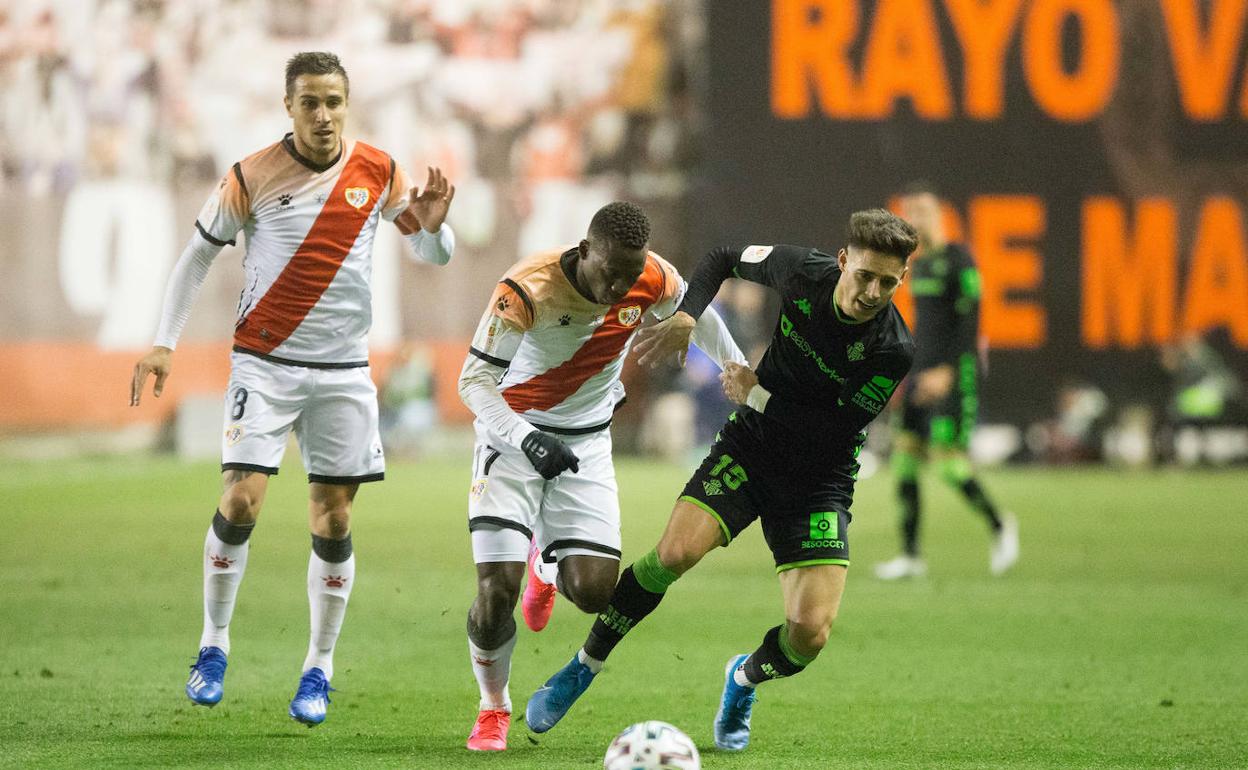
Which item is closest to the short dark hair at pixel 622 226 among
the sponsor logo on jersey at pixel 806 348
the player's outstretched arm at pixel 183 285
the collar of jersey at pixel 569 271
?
the collar of jersey at pixel 569 271

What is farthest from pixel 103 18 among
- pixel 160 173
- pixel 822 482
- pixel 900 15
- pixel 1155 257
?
pixel 822 482

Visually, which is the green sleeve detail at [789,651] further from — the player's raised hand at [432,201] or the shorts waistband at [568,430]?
the player's raised hand at [432,201]

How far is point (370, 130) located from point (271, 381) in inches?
688

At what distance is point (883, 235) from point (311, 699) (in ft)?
9.56

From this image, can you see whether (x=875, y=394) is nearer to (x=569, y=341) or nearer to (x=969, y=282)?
(x=569, y=341)

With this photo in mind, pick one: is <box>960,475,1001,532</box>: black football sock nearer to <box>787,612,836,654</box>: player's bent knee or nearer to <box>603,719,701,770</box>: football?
<box>787,612,836,654</box>: player's bent knee

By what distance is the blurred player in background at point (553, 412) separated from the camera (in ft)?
19.6

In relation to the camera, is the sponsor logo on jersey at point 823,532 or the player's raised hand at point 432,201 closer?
the sponsor logo on jersey at point 823,532

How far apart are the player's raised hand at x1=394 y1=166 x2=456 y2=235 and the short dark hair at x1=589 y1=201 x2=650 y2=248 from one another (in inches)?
38.9

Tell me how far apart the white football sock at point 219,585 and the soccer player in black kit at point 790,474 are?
54.2 inches

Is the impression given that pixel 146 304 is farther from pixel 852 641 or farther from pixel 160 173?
pixel 852 641

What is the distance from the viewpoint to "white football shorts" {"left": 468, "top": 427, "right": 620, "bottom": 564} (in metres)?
6.27

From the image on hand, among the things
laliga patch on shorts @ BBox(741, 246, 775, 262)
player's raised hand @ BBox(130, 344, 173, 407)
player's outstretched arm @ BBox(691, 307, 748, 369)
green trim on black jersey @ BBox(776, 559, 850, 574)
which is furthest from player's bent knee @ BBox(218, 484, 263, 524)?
laliga patch on shorts @ BBox(741, 246, 775, 262)

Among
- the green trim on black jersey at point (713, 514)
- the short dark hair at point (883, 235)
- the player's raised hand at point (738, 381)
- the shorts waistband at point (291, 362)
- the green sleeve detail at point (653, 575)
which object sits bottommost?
the green sleeve detail at point (653, 575)
